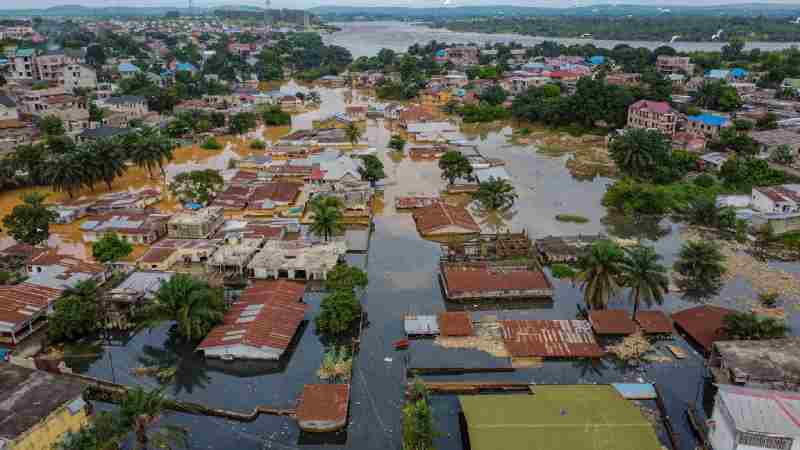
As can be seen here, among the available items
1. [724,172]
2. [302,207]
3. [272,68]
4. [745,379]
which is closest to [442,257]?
[302,207]

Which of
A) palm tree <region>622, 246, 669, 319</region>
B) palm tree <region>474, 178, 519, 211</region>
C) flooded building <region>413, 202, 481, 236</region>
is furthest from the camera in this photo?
palm tree <region>474, 178, 519, 211</region>

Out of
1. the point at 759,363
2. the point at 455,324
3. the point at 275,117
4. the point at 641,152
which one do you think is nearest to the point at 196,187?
the point at 455,324

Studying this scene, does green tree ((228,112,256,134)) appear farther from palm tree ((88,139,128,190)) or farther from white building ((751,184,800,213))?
white building ((751,184,800,213))

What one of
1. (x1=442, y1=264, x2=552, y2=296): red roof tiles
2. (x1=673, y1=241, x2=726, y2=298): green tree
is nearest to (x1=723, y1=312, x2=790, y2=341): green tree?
(x1=673, y1=241, x2=726, y2=298): green tree

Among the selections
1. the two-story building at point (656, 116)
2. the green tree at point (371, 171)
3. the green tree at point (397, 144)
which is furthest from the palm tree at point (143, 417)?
the two-story building at point (656, 116)

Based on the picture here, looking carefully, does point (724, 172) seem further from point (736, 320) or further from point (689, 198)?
point (736, 320)

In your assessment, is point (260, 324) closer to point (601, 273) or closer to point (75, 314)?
point (75, 314)
